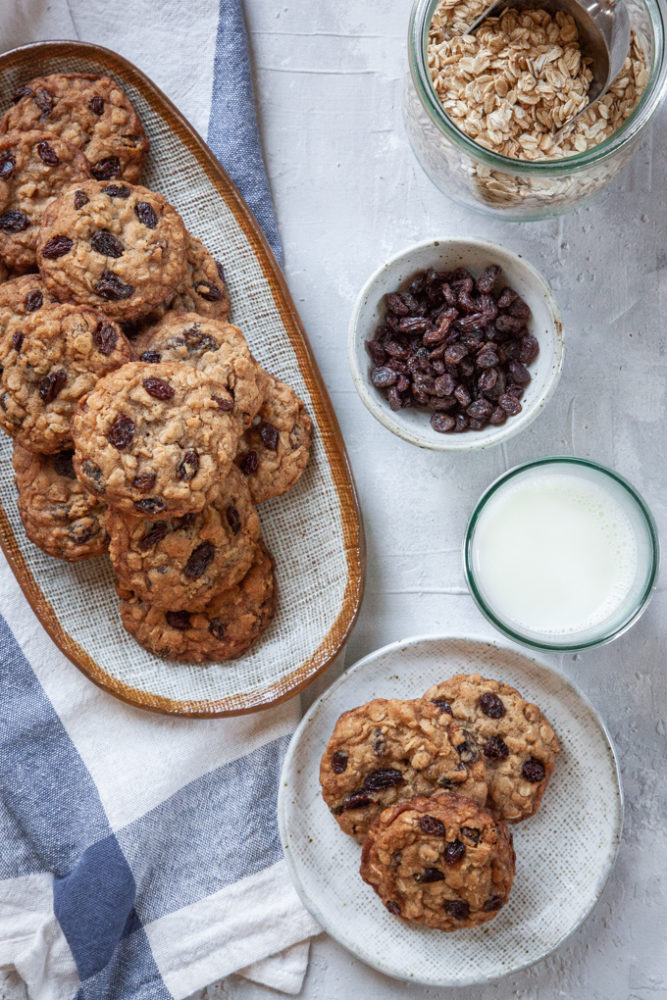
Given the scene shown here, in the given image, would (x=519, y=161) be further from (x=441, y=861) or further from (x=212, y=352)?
(x=441, y=861)

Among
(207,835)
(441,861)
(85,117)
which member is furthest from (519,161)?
(207,835)

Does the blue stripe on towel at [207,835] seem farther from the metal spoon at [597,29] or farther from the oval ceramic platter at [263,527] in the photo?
the metal spoon at [597,29]

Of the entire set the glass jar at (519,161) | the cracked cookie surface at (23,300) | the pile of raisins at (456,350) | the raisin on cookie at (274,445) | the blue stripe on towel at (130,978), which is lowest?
the blue stripe on towel at (130,978)

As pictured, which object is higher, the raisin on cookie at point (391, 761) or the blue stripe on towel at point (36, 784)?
the raisin on cookie at point (391, 761)

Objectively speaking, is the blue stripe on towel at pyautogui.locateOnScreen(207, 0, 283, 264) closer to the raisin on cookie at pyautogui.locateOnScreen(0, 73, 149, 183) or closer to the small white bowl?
the raisin on cookie at pyautogui.locateOnScreen(0, 73, 149, 183)

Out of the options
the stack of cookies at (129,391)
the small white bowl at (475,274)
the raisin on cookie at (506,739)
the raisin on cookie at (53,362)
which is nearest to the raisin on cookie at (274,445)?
the stack of cookies at (129,391)

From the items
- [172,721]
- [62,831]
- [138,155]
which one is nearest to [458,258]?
[138,155]
